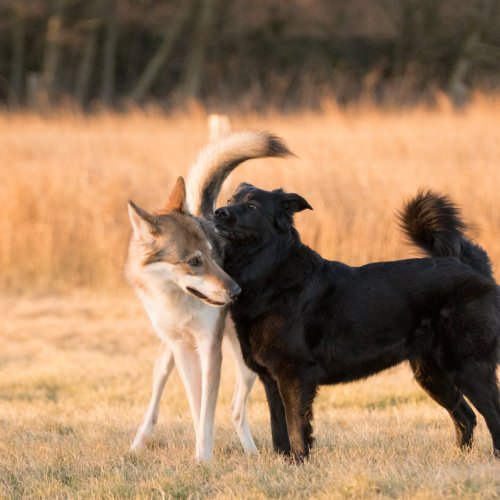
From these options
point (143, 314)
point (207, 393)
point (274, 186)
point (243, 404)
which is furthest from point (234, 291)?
point (274, 186)

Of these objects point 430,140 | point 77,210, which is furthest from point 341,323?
point 430,140

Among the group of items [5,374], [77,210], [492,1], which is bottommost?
[5,374]

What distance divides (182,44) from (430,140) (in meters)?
18.5

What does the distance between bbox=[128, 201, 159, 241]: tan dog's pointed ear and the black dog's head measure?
0.39 m

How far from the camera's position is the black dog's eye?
5.01 metres

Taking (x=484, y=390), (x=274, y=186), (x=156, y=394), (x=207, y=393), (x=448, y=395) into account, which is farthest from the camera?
(x=274, y=186)

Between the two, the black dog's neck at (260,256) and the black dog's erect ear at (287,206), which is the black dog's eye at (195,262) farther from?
the black dog's erect ear at (287,206)

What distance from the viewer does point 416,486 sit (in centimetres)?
415

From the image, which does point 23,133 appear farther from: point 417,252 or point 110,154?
point 417,252

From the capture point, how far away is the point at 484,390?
192 inches

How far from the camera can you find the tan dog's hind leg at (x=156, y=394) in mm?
5547

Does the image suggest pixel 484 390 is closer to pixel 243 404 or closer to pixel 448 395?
pixel 448 395

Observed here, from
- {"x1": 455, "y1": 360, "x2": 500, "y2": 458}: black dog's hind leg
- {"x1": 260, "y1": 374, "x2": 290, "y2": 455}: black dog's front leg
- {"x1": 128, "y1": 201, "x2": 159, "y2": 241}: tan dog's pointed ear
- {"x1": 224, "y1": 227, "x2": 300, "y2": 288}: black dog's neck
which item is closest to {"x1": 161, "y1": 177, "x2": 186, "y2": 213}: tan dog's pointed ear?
{"x1": 128, "y1": 201, "x2": 159, "y2": 241}: tan dog's pointed ear

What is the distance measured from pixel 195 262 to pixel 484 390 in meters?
1.64
